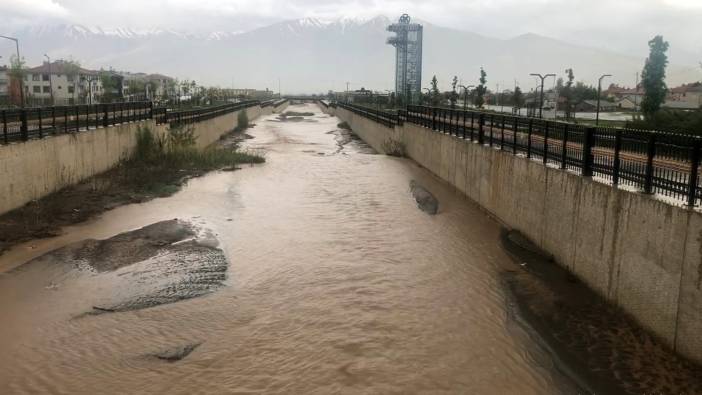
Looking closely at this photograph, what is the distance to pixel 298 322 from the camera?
34.4 feet

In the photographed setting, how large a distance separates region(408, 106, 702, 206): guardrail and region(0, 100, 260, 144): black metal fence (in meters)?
13.1

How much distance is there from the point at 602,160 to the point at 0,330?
34.2ft

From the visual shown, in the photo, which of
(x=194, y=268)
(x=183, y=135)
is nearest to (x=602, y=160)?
(x=194, y=268)

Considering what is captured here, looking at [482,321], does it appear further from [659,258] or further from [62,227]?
[62,227]

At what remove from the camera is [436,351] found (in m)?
9.47

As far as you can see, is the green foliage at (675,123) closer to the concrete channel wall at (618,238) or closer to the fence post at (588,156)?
the concrete channel wall at (618,238)

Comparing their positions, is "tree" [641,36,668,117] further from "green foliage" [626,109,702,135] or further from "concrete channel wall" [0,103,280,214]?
"concrete channel wall" [0,103,280,214]

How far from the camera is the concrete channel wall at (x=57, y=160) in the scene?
16.2 meters

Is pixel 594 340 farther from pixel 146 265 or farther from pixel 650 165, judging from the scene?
pixel 146 265

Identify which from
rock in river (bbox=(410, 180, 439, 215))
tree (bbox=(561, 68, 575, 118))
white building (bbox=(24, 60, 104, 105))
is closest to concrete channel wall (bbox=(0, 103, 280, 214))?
rock in river (bbox=(410, 180, 439, 215))

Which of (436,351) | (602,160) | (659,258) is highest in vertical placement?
(602,160)

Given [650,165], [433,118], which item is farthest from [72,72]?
[650,165]

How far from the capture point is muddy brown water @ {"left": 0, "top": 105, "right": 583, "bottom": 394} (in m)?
8.57

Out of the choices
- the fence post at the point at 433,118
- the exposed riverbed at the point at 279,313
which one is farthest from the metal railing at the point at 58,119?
the fence post at the point at 433,118
